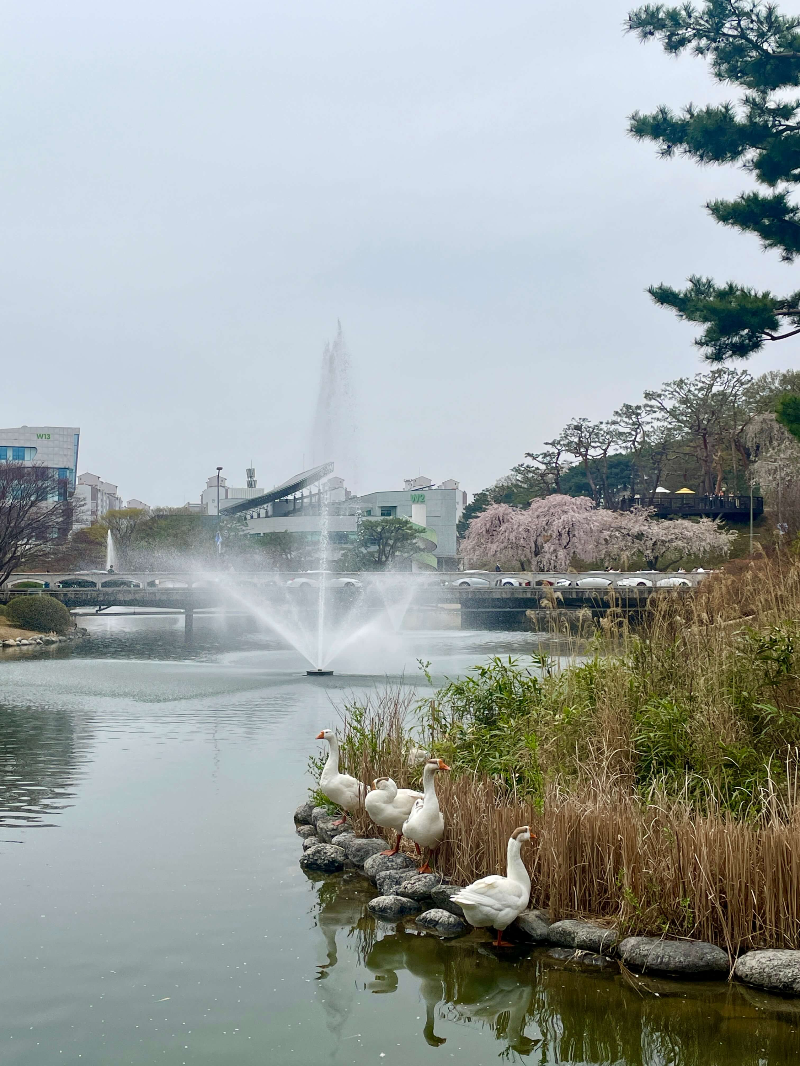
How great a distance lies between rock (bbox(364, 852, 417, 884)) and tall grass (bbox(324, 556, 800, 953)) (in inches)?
12.7

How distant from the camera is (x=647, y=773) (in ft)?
27.5

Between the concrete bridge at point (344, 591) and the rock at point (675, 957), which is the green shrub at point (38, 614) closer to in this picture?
the concrete bridge at point (344, 591)

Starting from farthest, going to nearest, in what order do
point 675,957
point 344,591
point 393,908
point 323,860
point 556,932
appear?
point 344,591
point 323,860
point 393,908
point 556,932
point 675,957

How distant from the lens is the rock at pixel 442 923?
7344 millimetres

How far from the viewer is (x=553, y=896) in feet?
23.7

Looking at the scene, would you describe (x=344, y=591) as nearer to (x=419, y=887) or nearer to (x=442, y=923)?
(x=419, y=887)

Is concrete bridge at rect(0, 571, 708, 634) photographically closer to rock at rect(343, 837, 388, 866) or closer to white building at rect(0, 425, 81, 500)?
rock at rect(343, 837, 388, 866)

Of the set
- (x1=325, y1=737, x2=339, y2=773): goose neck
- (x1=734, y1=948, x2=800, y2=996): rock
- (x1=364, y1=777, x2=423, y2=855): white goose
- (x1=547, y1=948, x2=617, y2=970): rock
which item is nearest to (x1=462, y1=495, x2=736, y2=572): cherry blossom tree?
(x1=325, y1=737, x2=339, y2=773): goose neck

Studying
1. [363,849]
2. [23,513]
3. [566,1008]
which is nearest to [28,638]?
[23,513]

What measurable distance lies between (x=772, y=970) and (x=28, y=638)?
116 ft

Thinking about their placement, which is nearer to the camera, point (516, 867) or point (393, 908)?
point (516, 867)

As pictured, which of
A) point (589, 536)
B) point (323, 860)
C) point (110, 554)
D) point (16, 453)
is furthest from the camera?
point (16, 453)

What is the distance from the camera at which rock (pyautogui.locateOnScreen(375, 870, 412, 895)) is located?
319 inches

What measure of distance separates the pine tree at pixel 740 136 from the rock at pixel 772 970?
14591 mm
